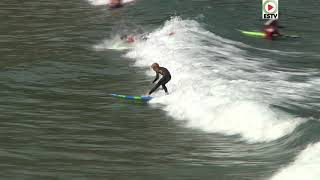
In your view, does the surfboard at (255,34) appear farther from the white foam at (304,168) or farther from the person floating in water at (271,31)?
the white foam at (304,168)

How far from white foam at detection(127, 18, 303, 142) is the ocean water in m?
0.05

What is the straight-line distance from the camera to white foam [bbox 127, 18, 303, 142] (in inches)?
699

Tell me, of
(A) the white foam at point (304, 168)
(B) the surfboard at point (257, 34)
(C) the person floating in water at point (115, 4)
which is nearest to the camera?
(A) the white foam at point (304, 168)

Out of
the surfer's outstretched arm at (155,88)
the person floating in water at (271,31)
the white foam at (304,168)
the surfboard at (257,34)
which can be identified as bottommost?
the surfboard at (257,34)

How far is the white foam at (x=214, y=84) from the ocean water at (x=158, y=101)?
0.05m

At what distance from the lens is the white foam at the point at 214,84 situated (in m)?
17.8

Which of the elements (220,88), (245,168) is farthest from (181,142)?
(220,88)

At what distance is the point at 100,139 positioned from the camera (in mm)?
16438

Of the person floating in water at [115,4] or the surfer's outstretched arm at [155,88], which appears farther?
the person floating in water at [115,4]

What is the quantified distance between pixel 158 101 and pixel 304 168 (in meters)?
9.29

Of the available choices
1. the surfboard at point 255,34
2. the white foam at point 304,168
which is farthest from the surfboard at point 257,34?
the white foam at point 304,168

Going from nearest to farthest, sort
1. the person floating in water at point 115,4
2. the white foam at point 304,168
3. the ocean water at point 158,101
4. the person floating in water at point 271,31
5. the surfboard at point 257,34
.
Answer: the white foam at point 304,168 → the ocean water at point 158,101 → the person floating in water at point 271,31 → the surfboard at point 257,34 → the person floating in water at point 115,4

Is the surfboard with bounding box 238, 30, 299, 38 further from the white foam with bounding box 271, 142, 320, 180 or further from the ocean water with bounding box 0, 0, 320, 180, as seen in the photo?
the white foam with bounding box 271, 142, 320, 180

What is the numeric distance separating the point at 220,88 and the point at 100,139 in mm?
6973
